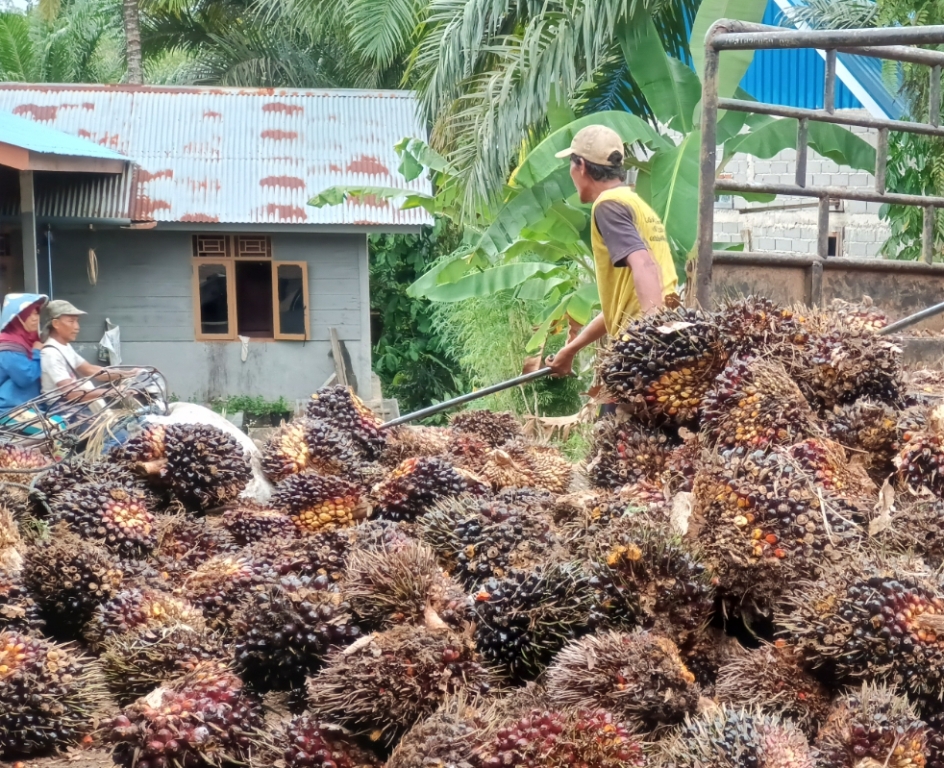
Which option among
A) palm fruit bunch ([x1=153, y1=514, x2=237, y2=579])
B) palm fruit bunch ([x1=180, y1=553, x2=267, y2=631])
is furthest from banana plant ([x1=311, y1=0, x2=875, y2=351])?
palm fruit bunch ([x1=180, y1=553, x2=267, y2=631])

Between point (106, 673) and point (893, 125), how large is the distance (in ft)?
11.9

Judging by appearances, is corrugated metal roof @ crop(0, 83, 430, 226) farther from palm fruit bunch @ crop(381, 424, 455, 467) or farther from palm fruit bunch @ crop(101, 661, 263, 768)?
palm fruit bunch @ crop(101, 661, 263, 768)

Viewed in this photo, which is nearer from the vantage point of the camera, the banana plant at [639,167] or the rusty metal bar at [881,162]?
the rusty metal bar at [881,162]

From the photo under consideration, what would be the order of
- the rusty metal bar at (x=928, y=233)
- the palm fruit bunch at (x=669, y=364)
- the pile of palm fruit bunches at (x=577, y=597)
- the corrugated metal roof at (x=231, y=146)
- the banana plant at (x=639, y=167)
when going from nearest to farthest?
the pile of palm fruit bunches at (x=577, y=597) < the palm fruit bunch at (x=669, y=364) < the rusty metal bar at (x=928, y=233) < the banana plant at (x=639, y=167) < the corrugated metal roof at (x=231, y=146)

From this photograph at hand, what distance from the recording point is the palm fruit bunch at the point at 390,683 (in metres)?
1.79

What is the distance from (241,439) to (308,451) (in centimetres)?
42

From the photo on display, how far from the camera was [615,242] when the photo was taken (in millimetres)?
3789

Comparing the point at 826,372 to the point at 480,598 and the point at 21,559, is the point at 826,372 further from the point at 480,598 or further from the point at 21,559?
the point at 21,559

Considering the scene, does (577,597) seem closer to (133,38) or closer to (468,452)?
(468,452)

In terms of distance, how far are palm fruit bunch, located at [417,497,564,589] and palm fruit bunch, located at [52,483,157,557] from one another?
872 millimetres

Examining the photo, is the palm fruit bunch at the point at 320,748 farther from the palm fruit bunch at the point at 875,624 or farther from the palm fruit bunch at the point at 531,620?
the palm fruit bunch at the point at 875,624

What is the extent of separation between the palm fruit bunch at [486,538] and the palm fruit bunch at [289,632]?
30cm

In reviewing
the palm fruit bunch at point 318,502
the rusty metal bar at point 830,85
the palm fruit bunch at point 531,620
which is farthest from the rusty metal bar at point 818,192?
the palm fruit bunch at point 531,620

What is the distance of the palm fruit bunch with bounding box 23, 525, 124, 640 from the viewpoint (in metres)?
2.56
